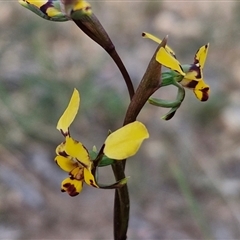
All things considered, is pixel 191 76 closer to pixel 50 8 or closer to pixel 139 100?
pixel 139 100

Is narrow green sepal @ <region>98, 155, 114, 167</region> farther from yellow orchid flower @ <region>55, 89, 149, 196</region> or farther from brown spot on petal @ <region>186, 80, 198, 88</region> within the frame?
brown spot on petal @ <region>186, 80, 198, 88</region>

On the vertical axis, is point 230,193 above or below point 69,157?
above

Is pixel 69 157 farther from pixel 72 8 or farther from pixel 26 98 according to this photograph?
pixel 26 98

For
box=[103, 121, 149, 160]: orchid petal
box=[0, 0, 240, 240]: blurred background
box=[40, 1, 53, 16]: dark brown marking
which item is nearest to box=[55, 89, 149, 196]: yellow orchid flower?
box=[103, 121, 149, 160]: orchid petal

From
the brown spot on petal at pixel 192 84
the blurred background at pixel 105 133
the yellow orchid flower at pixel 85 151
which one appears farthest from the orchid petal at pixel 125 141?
the blurred background at pixel 105 133

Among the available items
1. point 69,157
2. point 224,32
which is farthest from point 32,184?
point 224,32

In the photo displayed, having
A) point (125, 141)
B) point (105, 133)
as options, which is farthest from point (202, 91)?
point (105, 133)

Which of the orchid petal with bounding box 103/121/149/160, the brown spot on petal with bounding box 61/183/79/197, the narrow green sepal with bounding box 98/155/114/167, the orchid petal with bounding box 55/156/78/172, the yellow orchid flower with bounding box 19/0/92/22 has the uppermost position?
the yellow orchid flower with bounding box 19/0/92/22

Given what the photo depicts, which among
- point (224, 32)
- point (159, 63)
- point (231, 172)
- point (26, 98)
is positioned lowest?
point (159, 63)
